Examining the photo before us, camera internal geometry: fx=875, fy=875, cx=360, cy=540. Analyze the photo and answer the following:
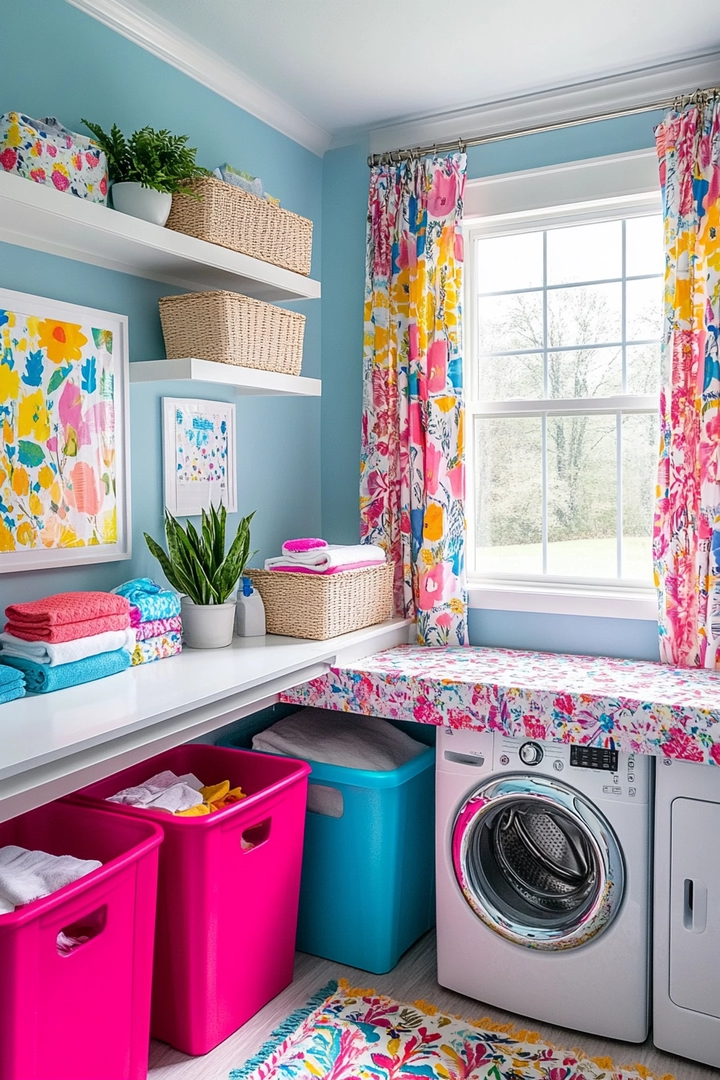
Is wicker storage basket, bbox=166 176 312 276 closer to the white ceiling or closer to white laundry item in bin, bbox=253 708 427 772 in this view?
the white ceiling

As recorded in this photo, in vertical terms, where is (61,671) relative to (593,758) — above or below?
above

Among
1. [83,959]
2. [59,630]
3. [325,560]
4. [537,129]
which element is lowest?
[83,959]

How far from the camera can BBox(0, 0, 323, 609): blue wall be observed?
7.29 feet

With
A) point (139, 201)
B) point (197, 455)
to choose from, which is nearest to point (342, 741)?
point (197, 455)

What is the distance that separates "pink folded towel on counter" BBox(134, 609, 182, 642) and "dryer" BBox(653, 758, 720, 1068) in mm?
1358

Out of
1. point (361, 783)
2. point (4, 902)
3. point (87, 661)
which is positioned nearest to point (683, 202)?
point (361, 783)

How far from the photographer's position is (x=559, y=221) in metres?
3.03

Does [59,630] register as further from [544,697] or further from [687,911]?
[687,911]

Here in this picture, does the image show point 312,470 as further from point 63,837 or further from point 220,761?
point 63,837

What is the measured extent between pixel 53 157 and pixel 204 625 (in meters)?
1.30

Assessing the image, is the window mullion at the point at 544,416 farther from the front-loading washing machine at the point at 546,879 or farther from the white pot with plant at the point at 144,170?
the white pot with plant at the point at 144,170

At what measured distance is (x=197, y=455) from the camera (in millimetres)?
2832

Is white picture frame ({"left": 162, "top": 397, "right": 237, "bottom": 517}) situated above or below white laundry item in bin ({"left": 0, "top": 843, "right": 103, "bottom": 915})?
above

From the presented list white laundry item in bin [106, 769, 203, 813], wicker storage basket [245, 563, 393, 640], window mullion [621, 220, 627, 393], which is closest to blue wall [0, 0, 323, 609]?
wicker storage basket [245, 563, 393, 640]
